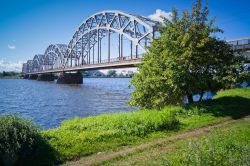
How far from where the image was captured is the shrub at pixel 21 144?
27.8 ft

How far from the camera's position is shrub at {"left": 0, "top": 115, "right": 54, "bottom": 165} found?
333 inches

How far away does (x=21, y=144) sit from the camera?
28.8ft

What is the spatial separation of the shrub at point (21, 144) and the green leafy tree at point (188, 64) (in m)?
11.4

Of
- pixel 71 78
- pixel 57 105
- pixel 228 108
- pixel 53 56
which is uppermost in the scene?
pixel 53 56

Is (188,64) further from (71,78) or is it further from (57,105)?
(71,78)

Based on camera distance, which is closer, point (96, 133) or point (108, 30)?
point (96, 133)

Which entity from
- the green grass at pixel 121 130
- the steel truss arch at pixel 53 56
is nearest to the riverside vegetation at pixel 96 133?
the green grass at pixel 121 130

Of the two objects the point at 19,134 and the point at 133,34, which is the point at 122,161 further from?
the point at 133,34

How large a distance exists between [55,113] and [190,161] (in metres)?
27.4

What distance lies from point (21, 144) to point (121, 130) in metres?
5.14

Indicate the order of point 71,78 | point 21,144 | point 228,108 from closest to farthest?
point 21,144 → point 228,108 → point 71,78

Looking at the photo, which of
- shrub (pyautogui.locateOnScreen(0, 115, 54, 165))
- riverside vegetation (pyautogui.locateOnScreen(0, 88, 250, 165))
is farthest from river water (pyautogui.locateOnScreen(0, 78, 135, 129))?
shrub (pyautogui.locateOnScreen(0, 115, 54, 165))

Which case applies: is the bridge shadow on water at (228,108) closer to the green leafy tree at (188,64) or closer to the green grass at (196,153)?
the green leafy tree at (188,64)

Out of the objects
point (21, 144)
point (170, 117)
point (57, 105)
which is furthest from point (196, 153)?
point (57, 105)
